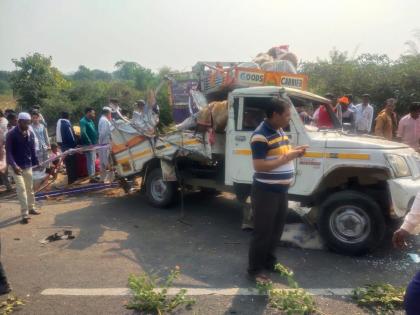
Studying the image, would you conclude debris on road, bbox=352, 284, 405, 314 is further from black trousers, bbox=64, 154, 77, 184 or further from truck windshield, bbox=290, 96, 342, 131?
black trousers, bbox=64, 154, 77, 184

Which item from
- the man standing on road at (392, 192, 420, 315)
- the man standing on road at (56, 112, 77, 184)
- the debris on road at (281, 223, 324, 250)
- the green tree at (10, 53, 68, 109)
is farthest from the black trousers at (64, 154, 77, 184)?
the green tree at (10, 53, 68, 109)

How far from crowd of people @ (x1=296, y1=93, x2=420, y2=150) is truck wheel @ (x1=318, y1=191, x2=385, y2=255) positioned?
4.89 ft

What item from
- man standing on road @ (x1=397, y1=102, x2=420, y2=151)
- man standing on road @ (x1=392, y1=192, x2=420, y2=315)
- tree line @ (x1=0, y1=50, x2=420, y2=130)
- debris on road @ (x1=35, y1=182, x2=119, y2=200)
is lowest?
debris on road @ (x1=35, y1=182, x2=119, y2=200)

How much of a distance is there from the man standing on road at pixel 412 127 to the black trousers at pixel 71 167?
7.57 metres

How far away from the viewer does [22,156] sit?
6.71 m

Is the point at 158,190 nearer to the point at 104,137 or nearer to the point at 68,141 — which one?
the point at 104,137

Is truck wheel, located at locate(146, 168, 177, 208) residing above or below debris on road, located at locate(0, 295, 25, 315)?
above

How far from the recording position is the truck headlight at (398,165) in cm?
495

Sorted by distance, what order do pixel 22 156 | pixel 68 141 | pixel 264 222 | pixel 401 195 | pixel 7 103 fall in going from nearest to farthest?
pixel 264 222 < pixel 401 195 < pixel 22 156 < pixel 68 141 < pixel 7 103

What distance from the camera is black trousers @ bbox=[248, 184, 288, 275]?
13.5 ft

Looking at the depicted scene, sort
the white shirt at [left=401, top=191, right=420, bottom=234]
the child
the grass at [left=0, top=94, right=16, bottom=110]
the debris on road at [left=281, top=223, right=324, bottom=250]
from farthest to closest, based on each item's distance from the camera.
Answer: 1. the grass at [left=0, top=94, right=16, bottom=110]
2. the child
3. the debris on road at [left=281, top=223, right=324, bottom=250]
4. the white shirt at [left=401, top=191, right=420, bottom=234]

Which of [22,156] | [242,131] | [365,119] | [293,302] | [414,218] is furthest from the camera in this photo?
[365,119]

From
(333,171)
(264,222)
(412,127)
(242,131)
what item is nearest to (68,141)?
(242,131)

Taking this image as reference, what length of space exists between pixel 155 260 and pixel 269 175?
80.3 inches
